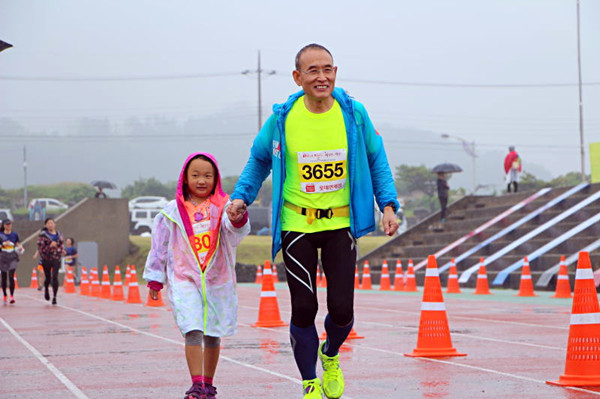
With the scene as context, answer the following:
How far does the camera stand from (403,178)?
487 feet

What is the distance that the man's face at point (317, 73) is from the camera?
6660mm

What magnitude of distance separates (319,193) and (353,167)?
26cm

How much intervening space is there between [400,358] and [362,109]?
357 cm

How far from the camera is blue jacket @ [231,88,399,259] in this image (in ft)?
21.8

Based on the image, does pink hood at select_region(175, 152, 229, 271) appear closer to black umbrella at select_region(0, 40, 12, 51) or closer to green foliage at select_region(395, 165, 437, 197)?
black umbrella at select_region(0, 40, 12, 51)

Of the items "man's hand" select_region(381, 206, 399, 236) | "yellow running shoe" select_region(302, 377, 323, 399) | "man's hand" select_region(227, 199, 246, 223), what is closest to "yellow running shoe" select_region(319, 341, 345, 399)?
"yellow running shoe" select_region(302, 377, 323, 399)

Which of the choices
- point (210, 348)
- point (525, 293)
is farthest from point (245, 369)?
point (525, 293)

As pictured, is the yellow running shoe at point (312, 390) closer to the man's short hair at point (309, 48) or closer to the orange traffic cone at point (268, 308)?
the man's short hair at point (309, 48)

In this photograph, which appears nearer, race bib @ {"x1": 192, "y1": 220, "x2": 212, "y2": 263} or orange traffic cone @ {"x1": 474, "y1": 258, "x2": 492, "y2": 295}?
race bib @ {"x1": 192, "y1": 220, "x2": 212, "y2": 263}

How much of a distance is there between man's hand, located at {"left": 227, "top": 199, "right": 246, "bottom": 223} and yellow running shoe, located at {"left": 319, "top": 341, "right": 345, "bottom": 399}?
107 centimetres

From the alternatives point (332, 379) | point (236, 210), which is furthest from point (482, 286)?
point (236, 210)

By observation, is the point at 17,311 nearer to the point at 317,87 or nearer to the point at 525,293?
the point at 525,293

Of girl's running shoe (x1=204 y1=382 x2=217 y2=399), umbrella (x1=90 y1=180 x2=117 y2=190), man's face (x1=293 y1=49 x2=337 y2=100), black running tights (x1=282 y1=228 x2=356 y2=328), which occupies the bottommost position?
girl's running shoe (x1=204 y1=382 x2=217 y2=399)

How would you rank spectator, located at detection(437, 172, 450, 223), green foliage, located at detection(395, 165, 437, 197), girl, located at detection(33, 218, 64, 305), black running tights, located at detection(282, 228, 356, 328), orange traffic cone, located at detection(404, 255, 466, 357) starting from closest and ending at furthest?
black running tights, located at detection(282, 228, 356, 328) < orange traffic cone, located at detection(404, 255, 466, 357) < girl, located at detection(33, 218, 64, 305) < spectator, located at detection(437, 172, 450, 223) < green foliage, located at detection(395, 165, 437, 197)
